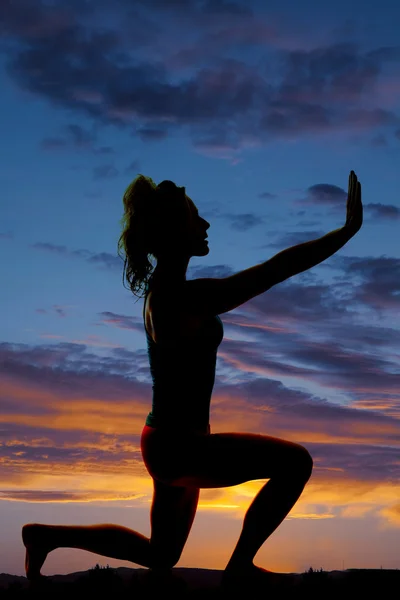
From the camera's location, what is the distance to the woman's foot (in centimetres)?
722

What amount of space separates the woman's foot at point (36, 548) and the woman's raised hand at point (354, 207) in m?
3.59

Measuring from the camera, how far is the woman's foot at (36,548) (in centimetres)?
722

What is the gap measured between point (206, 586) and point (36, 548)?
1719mm

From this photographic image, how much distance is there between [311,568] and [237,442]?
1.24 m

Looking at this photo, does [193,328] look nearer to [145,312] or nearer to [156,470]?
[145,312]

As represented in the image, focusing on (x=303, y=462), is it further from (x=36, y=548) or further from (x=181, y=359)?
(x=36, y=548)

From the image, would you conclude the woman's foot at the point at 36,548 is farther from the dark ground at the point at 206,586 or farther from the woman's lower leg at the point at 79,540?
the dark ground at the point at 206,586

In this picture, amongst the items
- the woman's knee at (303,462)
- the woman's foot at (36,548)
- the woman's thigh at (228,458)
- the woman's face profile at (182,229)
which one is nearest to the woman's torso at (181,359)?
A: the woman's thigh at (228,458)

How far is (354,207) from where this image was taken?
21.7 ft

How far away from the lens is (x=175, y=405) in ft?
21.4

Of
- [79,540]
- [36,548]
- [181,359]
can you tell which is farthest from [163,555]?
[181,359]

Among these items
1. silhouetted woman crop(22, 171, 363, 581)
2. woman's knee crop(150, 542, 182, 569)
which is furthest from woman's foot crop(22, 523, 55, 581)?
woman's knee crop(150, 542, 182, 569)

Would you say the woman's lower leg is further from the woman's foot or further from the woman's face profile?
the woman's face profile

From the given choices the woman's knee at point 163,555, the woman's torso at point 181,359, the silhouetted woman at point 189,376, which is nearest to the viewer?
the silhouetted woman at point 189,376
